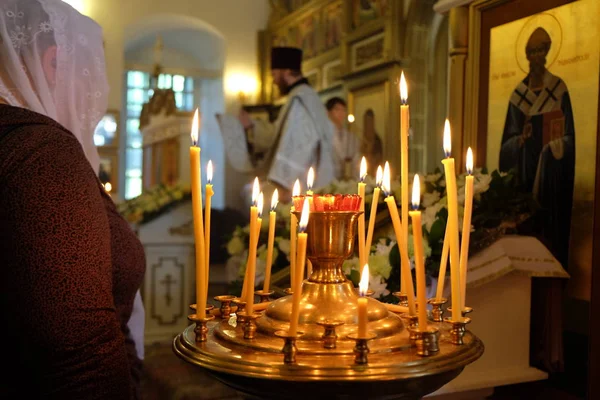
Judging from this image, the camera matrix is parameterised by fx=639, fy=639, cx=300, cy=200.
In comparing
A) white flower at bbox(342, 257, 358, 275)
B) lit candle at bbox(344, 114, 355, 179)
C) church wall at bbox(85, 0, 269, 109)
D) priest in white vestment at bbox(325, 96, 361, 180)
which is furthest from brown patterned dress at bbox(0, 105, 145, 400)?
church wall at bbox(85, 0, 269, 109)

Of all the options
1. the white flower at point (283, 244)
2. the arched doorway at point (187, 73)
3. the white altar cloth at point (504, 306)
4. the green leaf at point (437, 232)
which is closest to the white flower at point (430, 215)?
the green leaf at point (437, 232)

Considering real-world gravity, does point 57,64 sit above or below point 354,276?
above

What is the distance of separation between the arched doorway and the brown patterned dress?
804 cm

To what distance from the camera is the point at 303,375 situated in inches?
27.2

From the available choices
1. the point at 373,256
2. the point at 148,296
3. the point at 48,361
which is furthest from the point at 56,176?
the point at 148,296

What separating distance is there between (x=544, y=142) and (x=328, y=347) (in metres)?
2.00

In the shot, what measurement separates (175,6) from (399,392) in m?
8.49

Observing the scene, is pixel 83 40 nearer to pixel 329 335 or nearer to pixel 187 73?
pixel 329 335

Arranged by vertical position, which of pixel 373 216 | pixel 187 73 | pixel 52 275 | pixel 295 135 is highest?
pixel 187 73

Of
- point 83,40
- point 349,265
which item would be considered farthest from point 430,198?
point 83,40

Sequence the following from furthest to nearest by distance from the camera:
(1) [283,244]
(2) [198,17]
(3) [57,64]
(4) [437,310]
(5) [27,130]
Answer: (2) [198,17] < (1) [283,244] < (3) [57,64] < (5) [27,130] < (4) [437,310]

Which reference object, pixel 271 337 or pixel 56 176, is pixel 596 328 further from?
pixel 56 176

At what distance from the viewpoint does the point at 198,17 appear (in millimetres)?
8688

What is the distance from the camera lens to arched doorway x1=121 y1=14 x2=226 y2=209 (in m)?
9.23
